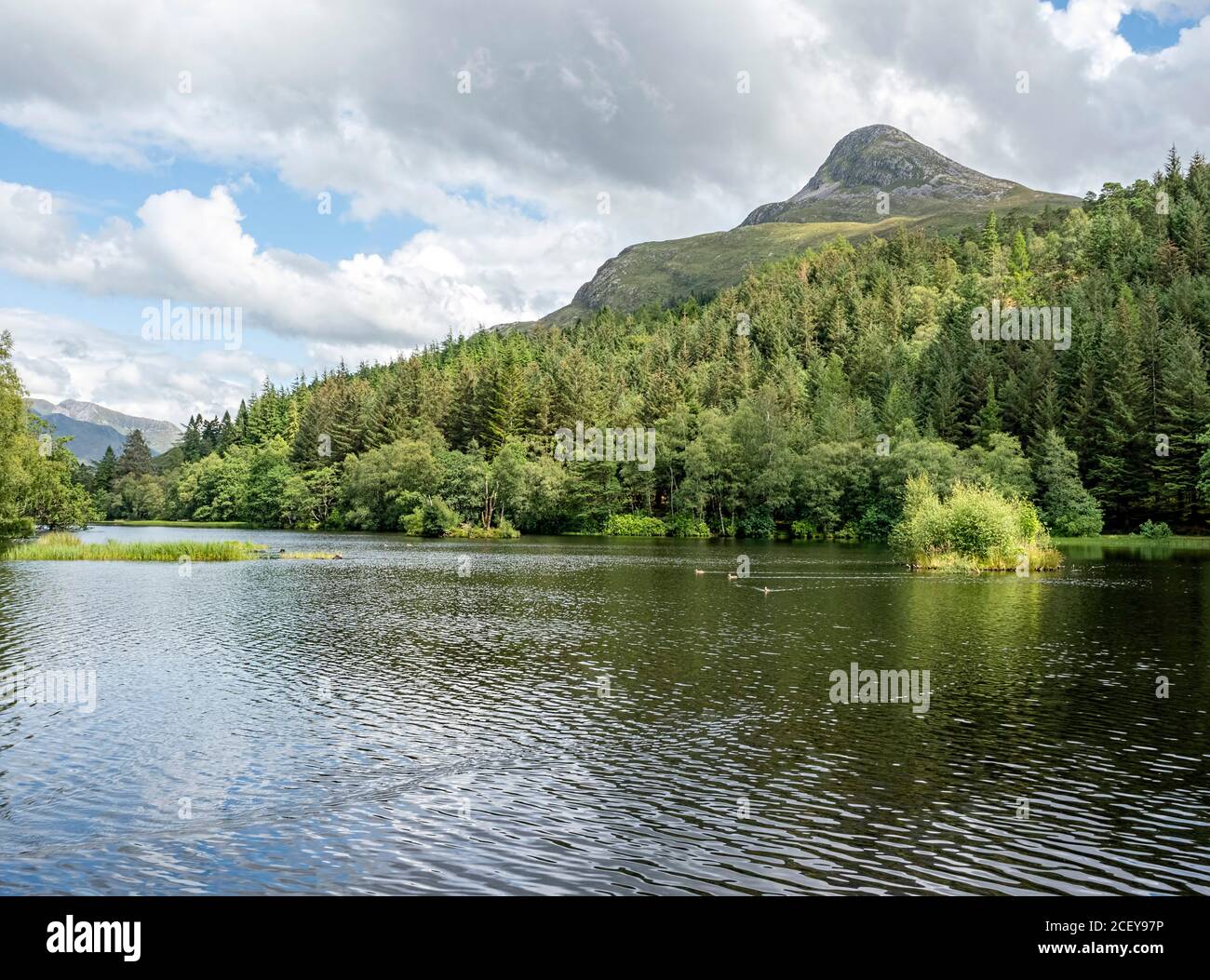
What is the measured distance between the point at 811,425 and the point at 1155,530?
45.8 m

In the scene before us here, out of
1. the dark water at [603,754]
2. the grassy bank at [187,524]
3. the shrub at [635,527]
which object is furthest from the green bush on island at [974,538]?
the grassy bank at [187,524]

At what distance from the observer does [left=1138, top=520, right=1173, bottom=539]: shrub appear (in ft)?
351

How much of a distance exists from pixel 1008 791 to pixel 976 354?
424 feet

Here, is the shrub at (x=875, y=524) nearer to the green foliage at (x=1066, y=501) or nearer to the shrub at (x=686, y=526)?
the green foliage at (x=1066, y=501)

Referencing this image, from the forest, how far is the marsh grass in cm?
577

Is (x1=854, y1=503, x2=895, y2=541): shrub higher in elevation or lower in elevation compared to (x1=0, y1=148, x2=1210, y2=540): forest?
lower

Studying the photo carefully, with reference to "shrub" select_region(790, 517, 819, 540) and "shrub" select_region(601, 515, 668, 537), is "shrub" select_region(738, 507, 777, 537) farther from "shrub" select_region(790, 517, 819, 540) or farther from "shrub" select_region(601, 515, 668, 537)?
"shrub" select_region(601, 515, 668, 537)

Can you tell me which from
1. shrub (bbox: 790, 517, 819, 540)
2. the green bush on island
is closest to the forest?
shrub (bbox: 790, 517, 819, 540)

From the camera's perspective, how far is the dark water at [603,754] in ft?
46.5

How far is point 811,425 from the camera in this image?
440 ft

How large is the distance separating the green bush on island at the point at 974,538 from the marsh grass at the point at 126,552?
55.6 metres

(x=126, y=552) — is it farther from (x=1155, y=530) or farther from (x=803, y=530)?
(x=1155, y=530)

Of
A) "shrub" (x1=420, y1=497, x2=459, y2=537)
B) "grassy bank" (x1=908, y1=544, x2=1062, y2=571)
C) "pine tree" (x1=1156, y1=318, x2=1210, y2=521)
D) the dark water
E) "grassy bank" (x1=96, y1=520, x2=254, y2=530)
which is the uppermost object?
"pine tree" (x1=1156, y1=318, x2=1210, y2=521)

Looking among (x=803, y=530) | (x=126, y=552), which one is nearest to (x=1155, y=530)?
(x=803, y=530)
